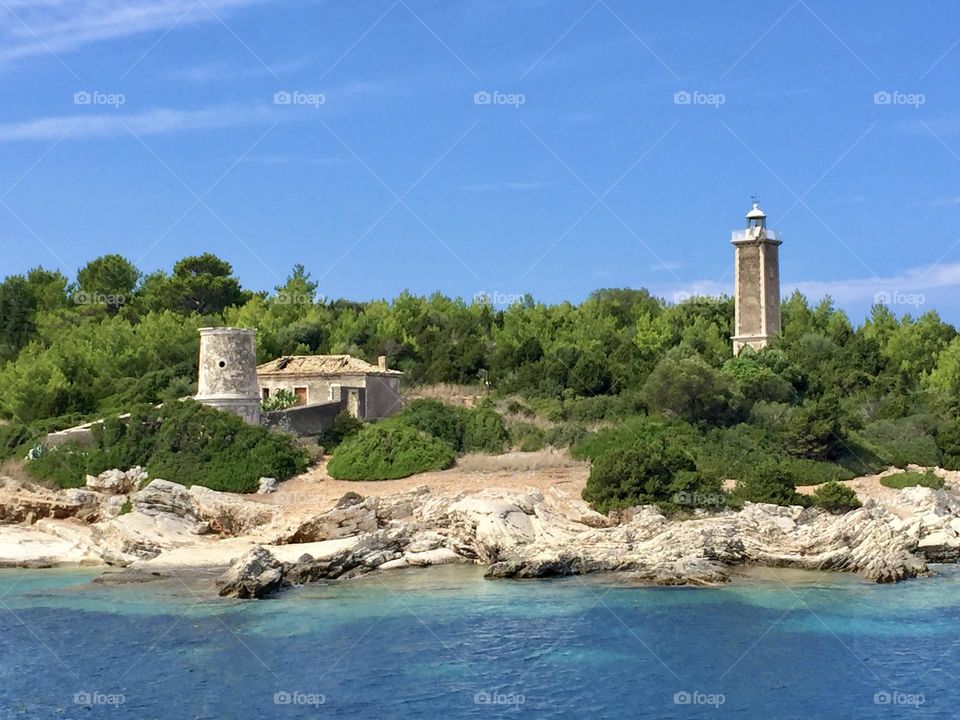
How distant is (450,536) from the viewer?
29.0m

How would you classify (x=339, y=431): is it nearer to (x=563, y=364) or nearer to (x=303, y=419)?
(x=303, y=419)

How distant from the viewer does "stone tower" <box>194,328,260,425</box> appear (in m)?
36.5

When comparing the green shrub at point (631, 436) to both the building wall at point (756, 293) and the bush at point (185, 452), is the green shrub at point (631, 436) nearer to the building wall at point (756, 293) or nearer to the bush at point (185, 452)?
the bush at point (185, 452)

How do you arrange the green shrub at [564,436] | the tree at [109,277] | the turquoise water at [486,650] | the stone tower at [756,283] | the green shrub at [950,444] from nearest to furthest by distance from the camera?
1. the turquoise water at [486,650]
2. the green shrub at [950,444]
3. the green shrub at [564,436]
4. the stone tower at [756,283]
5. the tree at [109,277]

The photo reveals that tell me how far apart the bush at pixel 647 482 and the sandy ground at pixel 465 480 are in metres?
1.08

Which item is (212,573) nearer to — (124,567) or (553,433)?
(124,567)

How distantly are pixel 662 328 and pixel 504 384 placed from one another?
12.3 m

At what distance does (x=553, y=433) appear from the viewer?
37.4 meters

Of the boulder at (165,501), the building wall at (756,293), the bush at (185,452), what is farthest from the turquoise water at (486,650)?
the building wall at (756,293)

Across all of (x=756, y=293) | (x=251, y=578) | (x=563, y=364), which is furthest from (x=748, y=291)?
(x=251, y=578)

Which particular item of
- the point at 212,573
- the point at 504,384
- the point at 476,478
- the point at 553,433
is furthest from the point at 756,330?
the point at 212,573

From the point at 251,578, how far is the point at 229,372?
13056 mm

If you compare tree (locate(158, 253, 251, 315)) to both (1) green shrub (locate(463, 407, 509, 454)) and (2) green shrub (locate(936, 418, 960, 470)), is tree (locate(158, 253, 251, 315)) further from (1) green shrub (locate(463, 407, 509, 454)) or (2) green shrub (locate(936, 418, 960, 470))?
(2) green shrub (locate(936, 418, 960, 470))

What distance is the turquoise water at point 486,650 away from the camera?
17.8 meters
